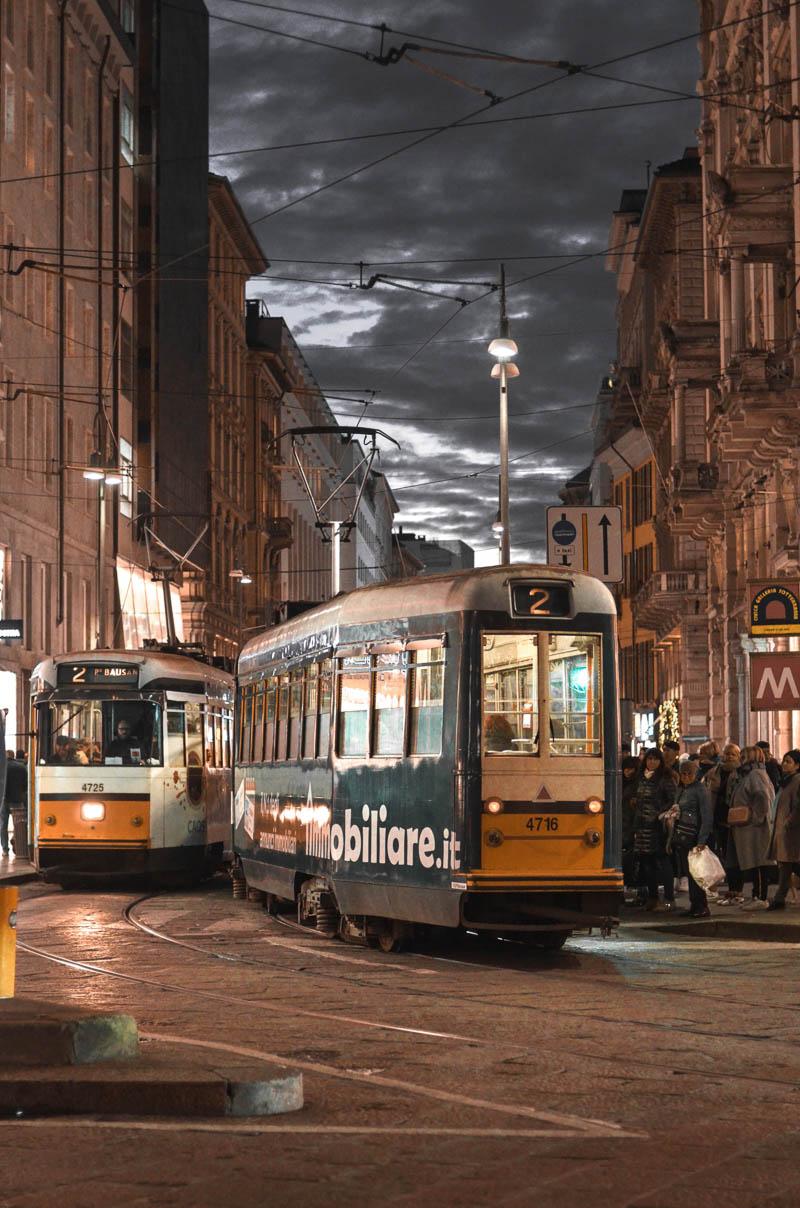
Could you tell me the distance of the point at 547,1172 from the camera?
7203mm

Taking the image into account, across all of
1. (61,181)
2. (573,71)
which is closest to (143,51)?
(61,181)

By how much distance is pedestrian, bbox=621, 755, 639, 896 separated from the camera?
67.6ft

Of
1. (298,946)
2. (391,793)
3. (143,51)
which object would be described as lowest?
(298,946)

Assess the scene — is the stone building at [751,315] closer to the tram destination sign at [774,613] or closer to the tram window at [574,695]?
the tram destination sign at [774,613]

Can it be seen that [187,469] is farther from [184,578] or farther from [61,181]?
[61,181]

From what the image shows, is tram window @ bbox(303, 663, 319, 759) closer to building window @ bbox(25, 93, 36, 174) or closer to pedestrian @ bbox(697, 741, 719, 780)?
pedestrian @ bbox(697, 741, 719, 780)

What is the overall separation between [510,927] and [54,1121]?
731 centimetres

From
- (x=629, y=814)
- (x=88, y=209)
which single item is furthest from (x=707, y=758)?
(x=88, y=209)

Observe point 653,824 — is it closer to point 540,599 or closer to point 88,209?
point 540,599

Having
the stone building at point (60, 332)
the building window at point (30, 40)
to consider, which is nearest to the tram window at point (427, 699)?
the stone building at point (60, 332)

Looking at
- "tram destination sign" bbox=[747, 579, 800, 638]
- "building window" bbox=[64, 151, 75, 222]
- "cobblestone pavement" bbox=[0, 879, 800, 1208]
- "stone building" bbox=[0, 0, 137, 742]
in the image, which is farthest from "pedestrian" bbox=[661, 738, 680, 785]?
"building window" bbox=[64, 151, 75, 222]

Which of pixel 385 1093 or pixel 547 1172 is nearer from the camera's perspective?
pixel 547 1172

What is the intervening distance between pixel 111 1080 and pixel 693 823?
11577mm

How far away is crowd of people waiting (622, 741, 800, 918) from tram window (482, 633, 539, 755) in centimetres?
412
